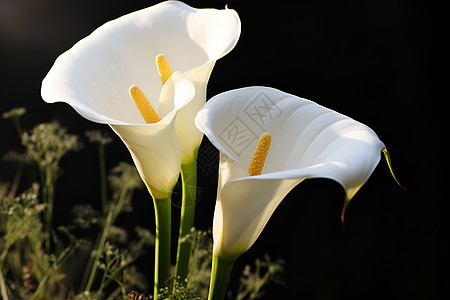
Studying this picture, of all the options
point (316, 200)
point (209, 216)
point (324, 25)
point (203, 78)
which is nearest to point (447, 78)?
point (324, 25)

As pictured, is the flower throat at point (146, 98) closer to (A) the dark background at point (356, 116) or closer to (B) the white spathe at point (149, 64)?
(B) the white spathe at point (149, 64)

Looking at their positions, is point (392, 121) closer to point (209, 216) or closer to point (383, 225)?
point (383, 225)

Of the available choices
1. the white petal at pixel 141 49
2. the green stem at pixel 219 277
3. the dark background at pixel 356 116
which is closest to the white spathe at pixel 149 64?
the white petal at pixel 141 49

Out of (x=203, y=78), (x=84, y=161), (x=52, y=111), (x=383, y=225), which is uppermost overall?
(x=203, y=78)

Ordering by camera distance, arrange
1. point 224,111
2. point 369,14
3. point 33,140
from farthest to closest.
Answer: point 369,14 → point 33,140 → point 224,111

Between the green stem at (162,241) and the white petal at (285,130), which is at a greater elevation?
the white petal at (285,130)

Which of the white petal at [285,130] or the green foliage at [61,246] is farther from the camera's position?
the green foliage at [61,246]

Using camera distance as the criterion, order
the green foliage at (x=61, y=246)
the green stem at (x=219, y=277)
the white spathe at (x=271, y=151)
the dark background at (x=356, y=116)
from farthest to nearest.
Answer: the dark background at (x=356, y=116)
the green foliage at (x=61, y=246)
the green stem at (x=219, y=277)
the white spathe at (x=271, y=151)
